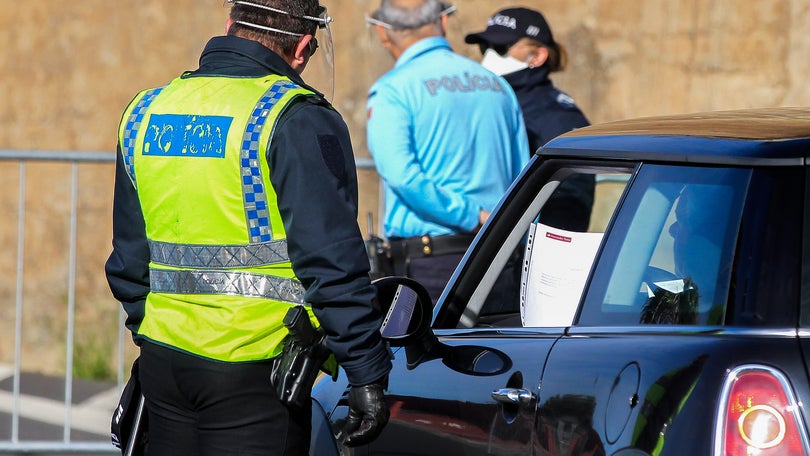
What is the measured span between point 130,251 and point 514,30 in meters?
2.83

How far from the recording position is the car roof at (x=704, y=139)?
8.44ft

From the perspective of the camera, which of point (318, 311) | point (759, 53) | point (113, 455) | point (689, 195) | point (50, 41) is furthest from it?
point (50, 41)

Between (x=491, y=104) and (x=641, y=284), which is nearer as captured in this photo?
(x=641, y=284)

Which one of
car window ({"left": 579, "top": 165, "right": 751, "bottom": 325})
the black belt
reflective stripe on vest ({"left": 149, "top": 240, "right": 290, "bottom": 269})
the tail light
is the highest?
car window ({"left": 579, "top": 165, "right": 751, "bottom": 325})

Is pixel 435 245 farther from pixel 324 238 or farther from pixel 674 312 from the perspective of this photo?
pixel 674 312

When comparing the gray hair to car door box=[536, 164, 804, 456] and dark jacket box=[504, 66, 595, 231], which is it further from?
car door box=[536, 164, 804, 456]

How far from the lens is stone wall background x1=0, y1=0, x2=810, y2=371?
25.4ft

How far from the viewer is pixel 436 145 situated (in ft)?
17.3

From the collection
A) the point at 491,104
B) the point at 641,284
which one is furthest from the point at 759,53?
the point at 641,284

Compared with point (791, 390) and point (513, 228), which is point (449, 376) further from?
point (791, 390)

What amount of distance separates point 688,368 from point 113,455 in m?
4.09

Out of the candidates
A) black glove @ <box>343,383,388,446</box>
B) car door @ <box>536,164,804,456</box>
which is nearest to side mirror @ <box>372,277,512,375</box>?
black glove @ <box>343,383,388,446</box>

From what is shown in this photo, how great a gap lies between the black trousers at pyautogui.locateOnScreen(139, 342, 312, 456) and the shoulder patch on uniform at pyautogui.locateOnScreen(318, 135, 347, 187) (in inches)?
17.1

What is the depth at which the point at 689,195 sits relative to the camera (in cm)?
271
